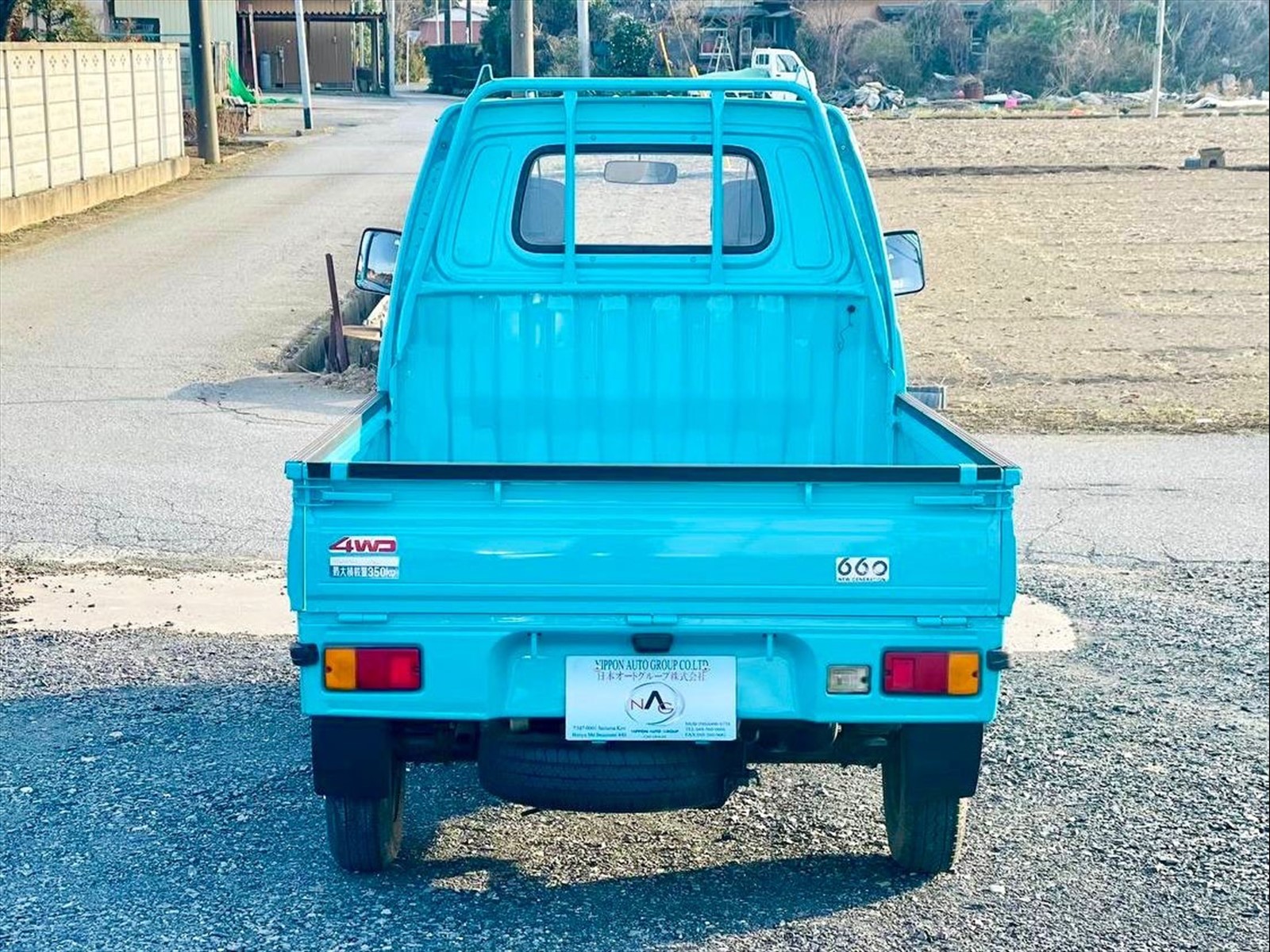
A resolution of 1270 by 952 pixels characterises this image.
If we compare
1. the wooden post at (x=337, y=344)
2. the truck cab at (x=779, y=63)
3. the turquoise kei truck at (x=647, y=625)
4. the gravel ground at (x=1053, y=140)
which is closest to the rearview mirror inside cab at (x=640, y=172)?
the turquoise kei truck at (x=647, y=625)

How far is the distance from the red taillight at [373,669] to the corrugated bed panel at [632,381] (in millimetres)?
1842

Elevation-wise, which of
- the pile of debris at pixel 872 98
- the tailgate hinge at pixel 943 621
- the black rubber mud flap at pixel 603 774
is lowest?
the black rubber mud flap at pixel 603 774

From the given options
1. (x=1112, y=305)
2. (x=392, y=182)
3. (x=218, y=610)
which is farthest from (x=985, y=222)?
(x=218, y=610)

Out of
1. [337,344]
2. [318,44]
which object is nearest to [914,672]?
[337,344]

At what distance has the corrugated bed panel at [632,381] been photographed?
5.95m

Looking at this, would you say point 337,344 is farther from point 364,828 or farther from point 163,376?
point 364,828

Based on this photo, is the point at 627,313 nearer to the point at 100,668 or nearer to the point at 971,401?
the point at 100,668

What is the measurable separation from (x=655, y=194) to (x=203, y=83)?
83.2ft

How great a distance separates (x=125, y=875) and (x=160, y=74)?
2556cm

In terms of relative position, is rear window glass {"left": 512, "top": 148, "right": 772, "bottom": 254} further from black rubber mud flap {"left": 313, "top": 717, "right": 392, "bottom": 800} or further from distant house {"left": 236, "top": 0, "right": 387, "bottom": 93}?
distant house {"left": 236, "top": 0, "right": 387, "bottom": 93}

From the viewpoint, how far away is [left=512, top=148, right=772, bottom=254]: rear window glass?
6012 millimetres

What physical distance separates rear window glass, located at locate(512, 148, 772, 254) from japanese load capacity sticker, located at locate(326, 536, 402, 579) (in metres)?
2.21

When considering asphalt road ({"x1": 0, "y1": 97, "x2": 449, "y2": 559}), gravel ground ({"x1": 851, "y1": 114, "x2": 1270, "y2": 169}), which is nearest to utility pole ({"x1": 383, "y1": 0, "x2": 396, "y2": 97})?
gravel ground ({"x1": 851, "y1": 114, "x2": 1270, "y2": 169})

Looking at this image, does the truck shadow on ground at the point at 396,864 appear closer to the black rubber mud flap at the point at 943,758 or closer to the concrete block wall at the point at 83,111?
the black rubber mud flap at the point at 943,758
